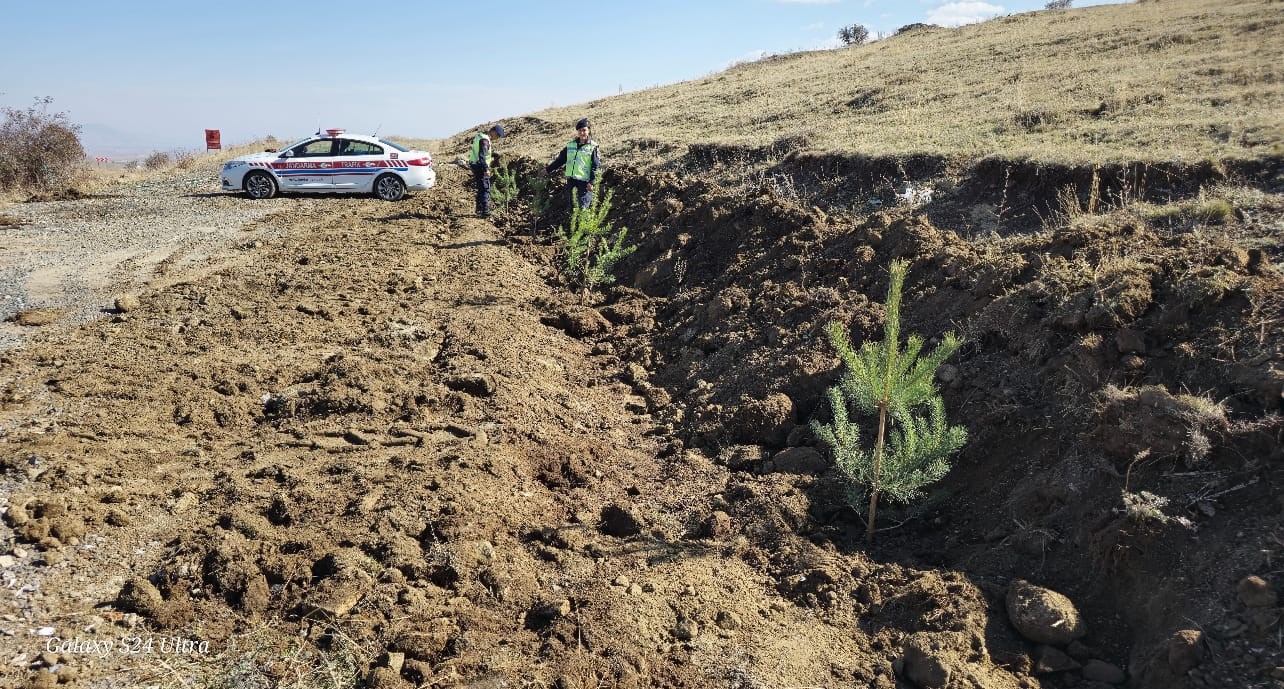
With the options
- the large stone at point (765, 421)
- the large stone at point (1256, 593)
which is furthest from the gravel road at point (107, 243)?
the large stone at point (1256, 593)

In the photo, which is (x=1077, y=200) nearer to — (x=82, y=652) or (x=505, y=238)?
(x=505, y=238)

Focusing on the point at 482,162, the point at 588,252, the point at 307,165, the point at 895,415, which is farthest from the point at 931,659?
the point at 307,165

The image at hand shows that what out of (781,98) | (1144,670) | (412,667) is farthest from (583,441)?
(781,98)

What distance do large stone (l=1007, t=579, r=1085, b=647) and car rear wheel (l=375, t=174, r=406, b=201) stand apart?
44.1 ft

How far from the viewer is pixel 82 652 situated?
330 centimetres

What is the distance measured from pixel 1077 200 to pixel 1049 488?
14.9 ft

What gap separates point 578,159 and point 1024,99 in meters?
7.61

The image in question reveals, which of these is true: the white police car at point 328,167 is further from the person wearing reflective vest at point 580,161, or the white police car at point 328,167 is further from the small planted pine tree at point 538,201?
the person wearing reflective vest at point 580,161

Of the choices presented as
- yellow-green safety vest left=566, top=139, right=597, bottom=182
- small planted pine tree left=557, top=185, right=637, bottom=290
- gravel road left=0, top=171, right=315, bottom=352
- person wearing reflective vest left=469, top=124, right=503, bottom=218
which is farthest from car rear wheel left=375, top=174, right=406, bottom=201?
yellow-green safety vest left=566, top=139, right=597, bottom=182

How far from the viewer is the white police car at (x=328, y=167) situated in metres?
14.5

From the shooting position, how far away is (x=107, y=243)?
10727 mm

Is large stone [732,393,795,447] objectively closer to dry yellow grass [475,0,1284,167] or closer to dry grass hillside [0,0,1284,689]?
dry grass hillside [0,0,1284,689]

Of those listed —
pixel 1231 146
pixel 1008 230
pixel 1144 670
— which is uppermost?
pixel 1231 146

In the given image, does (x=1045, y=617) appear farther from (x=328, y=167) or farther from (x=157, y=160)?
(x=157, y=160)
